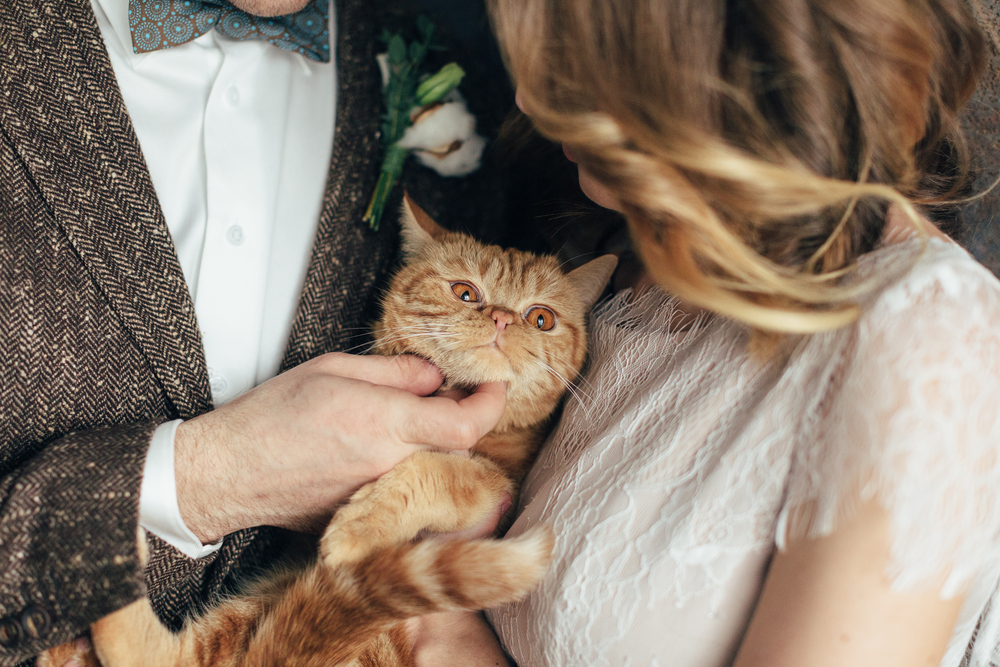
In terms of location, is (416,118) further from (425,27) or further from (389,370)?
(389,370)

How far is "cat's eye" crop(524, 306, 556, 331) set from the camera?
4.76ft

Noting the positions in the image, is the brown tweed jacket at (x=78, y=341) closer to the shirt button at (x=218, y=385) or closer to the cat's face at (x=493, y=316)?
the shirt button at (x=218, y=385)

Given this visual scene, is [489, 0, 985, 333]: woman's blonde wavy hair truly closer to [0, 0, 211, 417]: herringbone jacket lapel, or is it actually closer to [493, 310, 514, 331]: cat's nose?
[493, 310, 514, 331]: cat's nose

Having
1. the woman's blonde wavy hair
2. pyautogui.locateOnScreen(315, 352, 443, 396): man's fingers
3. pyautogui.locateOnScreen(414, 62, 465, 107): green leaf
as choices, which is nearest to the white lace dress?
the woman's blonde wavy hair

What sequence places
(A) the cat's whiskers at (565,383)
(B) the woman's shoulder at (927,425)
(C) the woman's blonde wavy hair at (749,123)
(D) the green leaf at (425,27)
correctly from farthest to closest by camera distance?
(D) the green leaf at (425,27) → (A) the cat's whiskers at (565,383) → (C) the woman's blonde wavy hair at (749,123) → (B) the woman's shoulder at (927,425)

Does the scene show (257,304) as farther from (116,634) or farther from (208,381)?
(116,634)

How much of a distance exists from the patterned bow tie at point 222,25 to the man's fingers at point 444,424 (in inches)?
40.4

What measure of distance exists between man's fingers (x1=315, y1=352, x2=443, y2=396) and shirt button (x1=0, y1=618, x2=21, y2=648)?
665mm

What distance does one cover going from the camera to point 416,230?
1.52m

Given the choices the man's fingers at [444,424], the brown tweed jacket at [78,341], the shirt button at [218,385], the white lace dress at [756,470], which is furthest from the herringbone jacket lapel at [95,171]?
the white lace dress at [756,470]

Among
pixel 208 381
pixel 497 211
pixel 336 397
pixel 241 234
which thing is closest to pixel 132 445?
pixel 208 381

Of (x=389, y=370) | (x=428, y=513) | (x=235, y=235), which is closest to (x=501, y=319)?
(x=389, y=370)

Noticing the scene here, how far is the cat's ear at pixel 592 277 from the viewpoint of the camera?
1.50m

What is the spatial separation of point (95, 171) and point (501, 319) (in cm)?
92
